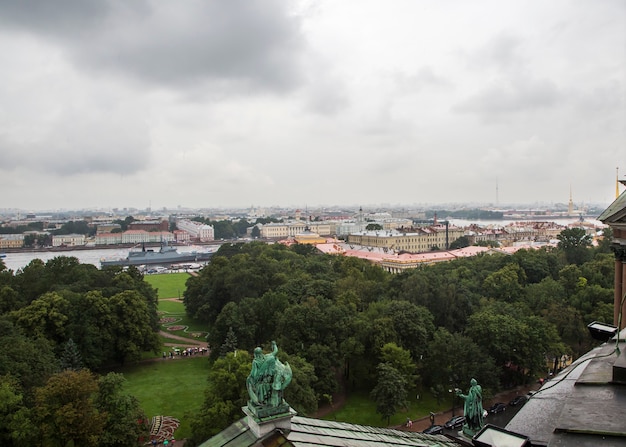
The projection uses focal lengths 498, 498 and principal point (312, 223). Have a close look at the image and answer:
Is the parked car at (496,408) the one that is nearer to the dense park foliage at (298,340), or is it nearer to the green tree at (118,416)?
the dense park foliage at (298,340)

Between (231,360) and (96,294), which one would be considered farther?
(96,294)

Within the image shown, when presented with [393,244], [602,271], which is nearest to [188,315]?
[602,271]

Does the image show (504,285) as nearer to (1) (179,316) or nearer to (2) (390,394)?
(2) (390,394)

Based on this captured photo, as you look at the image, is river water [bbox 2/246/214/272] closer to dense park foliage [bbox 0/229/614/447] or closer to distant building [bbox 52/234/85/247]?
distant building [bbox 52/234/85/247]

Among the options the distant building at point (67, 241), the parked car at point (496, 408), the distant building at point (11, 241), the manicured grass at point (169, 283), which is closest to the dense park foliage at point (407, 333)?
A: the parked car at point (496, 408)

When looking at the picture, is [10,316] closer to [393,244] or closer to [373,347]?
[373,347]

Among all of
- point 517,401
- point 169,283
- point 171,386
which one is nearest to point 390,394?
point 517,401
